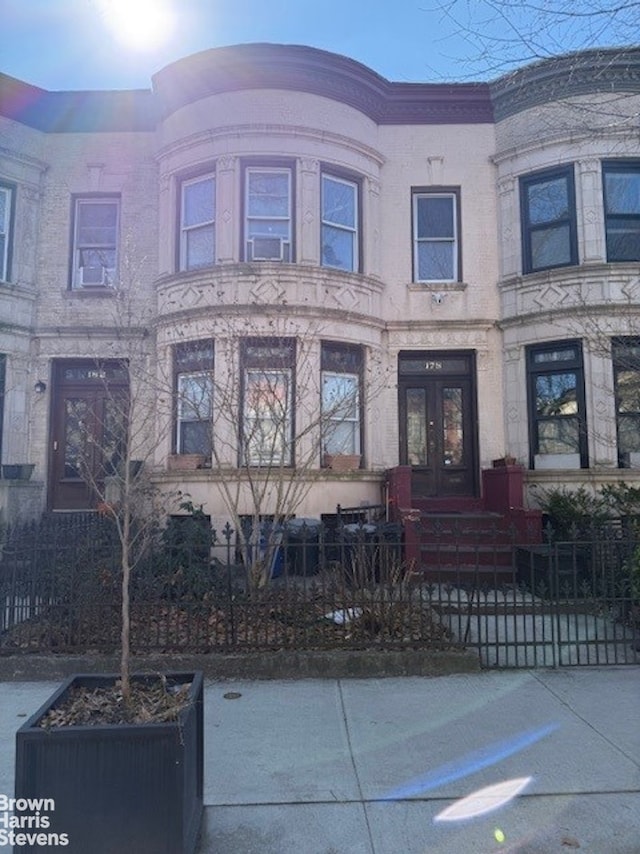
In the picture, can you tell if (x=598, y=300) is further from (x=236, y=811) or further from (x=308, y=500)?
(x=236, y=811)


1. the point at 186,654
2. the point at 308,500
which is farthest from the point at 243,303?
the point at 186,654

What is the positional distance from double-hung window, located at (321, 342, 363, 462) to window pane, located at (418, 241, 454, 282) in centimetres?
230

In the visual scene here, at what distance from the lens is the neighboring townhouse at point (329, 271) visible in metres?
10.5

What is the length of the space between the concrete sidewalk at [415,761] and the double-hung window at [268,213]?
776cm

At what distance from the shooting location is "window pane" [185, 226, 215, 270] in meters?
11.0

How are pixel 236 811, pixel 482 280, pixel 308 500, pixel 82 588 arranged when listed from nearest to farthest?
pixel 236 811 < pixel 82 588 < pixel 308 500 < pixel 482 280

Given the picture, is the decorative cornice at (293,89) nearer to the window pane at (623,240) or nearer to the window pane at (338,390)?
the window pane at (623,240)

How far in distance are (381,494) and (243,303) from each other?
13.6ft

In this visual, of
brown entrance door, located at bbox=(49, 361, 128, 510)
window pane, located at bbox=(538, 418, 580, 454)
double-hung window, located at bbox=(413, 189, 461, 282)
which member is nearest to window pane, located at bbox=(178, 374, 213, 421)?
brown entrance door, located at bbox=(49, 361, 128, 510)

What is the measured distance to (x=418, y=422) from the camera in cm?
1198

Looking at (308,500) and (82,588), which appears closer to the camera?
(82,588)

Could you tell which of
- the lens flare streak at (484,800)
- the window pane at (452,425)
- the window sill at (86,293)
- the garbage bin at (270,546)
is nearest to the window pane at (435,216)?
the window pane at (452,425)

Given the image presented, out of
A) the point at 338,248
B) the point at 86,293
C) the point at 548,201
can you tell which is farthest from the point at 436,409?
the point at 86,293

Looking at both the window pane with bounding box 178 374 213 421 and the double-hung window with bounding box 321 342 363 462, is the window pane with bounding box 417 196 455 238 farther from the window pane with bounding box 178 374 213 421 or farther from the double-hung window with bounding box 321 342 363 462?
the window pane with bounding box 178 374 213 421
